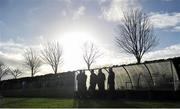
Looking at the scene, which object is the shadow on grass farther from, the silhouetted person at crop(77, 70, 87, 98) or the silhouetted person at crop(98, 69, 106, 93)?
the silhouetted person at crop(77, 70, 87, 98)

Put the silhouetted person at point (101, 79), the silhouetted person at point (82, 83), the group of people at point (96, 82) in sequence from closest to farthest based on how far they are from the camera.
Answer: the group of people at point (96, 82) < the silhouetted person at point (101, 79) < the silhouetted person at point (82, 83)

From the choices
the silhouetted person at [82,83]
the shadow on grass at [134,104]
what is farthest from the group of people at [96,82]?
the shadow on grass at [134,104]

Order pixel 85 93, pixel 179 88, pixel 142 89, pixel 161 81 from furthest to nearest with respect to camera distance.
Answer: pixel 85 93
pixel 142 89
pixel 161 81
pixel 179 88

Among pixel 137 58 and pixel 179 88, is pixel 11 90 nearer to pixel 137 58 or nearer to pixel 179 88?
pixel 137 58

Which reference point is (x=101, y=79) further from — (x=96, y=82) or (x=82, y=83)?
(x=82, y=83)

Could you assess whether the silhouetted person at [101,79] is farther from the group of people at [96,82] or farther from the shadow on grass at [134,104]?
the shadow on grass at [134,104]

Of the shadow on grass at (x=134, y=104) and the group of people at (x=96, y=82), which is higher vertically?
the group of people at (x=96, y=82)

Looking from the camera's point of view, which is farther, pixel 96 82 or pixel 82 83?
pixel 82 83

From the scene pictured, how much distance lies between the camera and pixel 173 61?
1748 cm

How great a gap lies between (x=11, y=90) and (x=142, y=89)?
30.2 m

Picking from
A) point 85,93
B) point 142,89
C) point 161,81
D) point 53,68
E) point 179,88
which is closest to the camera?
point 179,88

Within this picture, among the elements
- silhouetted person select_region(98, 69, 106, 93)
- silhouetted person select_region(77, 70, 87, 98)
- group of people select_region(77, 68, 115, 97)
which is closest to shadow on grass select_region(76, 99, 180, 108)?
group of people select_region(77, 68, 115, 97)

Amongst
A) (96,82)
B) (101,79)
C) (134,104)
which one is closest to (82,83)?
(96,82)

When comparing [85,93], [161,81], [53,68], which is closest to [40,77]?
[85,93]
